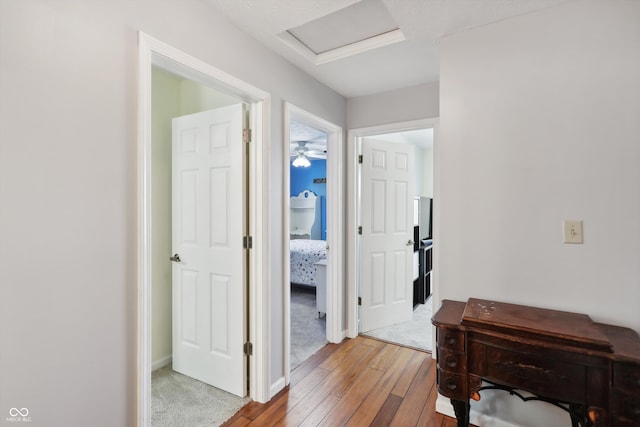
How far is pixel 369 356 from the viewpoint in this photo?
270 centimetres

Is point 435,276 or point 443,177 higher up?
point 443,177

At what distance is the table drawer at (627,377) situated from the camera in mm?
1177

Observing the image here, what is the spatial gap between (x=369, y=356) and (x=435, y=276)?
0.92 metres

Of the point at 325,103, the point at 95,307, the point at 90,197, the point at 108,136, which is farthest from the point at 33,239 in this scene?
the point at 325,103

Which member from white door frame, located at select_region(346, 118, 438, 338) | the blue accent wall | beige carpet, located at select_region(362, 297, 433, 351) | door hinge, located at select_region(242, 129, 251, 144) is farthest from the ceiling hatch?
the blue accent wall

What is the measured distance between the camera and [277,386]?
2148 mm

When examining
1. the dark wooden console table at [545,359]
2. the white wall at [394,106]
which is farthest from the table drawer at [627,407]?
the white wall at [394,106]

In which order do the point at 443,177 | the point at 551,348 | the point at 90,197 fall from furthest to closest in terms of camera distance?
the point at 443,177 → the point at 551,348 → the point at 90,197

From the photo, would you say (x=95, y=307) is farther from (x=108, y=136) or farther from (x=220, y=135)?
(x=220, y=135)

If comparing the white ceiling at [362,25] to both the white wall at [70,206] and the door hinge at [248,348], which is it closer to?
the white wall at [70,206]

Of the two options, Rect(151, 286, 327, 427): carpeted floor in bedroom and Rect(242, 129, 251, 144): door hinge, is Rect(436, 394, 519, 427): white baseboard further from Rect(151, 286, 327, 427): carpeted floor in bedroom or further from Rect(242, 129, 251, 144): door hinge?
Rect(242, 129, 251, 144): door hinge

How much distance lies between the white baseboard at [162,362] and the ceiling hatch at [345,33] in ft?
8.53

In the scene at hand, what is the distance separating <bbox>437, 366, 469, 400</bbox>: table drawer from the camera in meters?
1.52

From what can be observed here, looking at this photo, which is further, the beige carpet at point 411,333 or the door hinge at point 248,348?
the beige carpet at point 411,333
